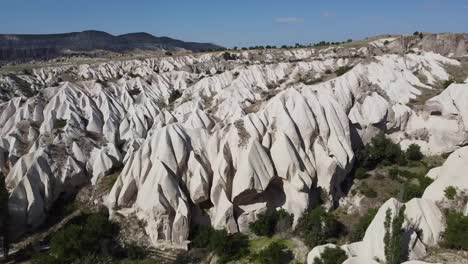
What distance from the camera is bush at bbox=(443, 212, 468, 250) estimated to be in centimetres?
1748

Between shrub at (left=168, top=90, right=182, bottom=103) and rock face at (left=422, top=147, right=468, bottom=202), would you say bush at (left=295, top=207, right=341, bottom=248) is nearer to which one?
rock face at (left=422, top=147, right=468, bottom=202)

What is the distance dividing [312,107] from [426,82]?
2382 cm

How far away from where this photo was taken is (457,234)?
1773 cm

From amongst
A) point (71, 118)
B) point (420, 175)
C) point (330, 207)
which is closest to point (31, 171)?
point (71, 118)

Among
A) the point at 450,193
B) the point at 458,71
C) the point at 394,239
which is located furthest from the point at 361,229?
the point at 458,71

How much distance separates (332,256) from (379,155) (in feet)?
51.3

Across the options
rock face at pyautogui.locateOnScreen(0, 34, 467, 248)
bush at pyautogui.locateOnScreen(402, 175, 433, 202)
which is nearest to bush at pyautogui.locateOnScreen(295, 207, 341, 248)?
rock face at pyautogui.locateOnScreen(0, 34, 467, 248)

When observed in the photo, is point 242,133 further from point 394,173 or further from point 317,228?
point 394,173

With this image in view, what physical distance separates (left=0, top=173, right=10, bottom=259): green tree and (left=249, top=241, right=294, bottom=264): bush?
45.7 ft

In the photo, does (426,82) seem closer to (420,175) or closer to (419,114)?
(419,114)

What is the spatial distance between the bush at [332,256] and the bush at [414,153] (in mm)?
16717

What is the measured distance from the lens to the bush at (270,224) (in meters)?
23.8

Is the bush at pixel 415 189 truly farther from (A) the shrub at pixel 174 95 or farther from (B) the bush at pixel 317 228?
(A) the shrub at pixel 174 95

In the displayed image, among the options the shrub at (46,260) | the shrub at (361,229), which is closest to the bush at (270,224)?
the shrub at (361,229)
